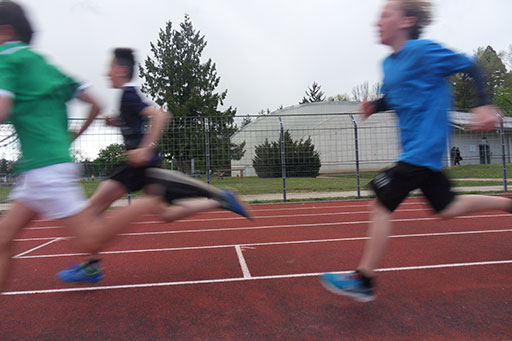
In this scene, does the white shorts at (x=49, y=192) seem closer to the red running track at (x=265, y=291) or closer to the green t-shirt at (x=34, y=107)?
the green t-shirt at (x=34, y=107)

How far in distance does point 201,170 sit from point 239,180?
174cm

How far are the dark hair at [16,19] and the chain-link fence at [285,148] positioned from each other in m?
7.79

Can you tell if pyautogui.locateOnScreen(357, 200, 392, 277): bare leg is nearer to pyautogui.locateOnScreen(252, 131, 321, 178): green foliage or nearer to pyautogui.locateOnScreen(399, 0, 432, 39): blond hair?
pyautogui.locateOnScreen(399, 0, 432, 39): blond hair

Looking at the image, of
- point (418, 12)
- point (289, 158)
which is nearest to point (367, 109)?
point (418, 12)

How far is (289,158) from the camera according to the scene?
35.5 feet

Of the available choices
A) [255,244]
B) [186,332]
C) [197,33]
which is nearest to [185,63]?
[197,33]

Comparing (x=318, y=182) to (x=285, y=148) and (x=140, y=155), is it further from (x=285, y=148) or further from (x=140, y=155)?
(x=140, y=155)

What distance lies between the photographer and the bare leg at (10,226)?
6.07 ft

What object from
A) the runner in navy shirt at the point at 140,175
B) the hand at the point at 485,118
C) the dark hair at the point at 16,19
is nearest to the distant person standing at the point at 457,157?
the hand at the point at 485,118

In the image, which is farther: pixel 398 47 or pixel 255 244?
pixel 255 244

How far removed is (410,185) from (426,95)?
0.58 metres

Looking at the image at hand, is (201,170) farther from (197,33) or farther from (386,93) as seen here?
(197,33)

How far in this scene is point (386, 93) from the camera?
241cm

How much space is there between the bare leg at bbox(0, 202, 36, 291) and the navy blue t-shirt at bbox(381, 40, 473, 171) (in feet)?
7.35
